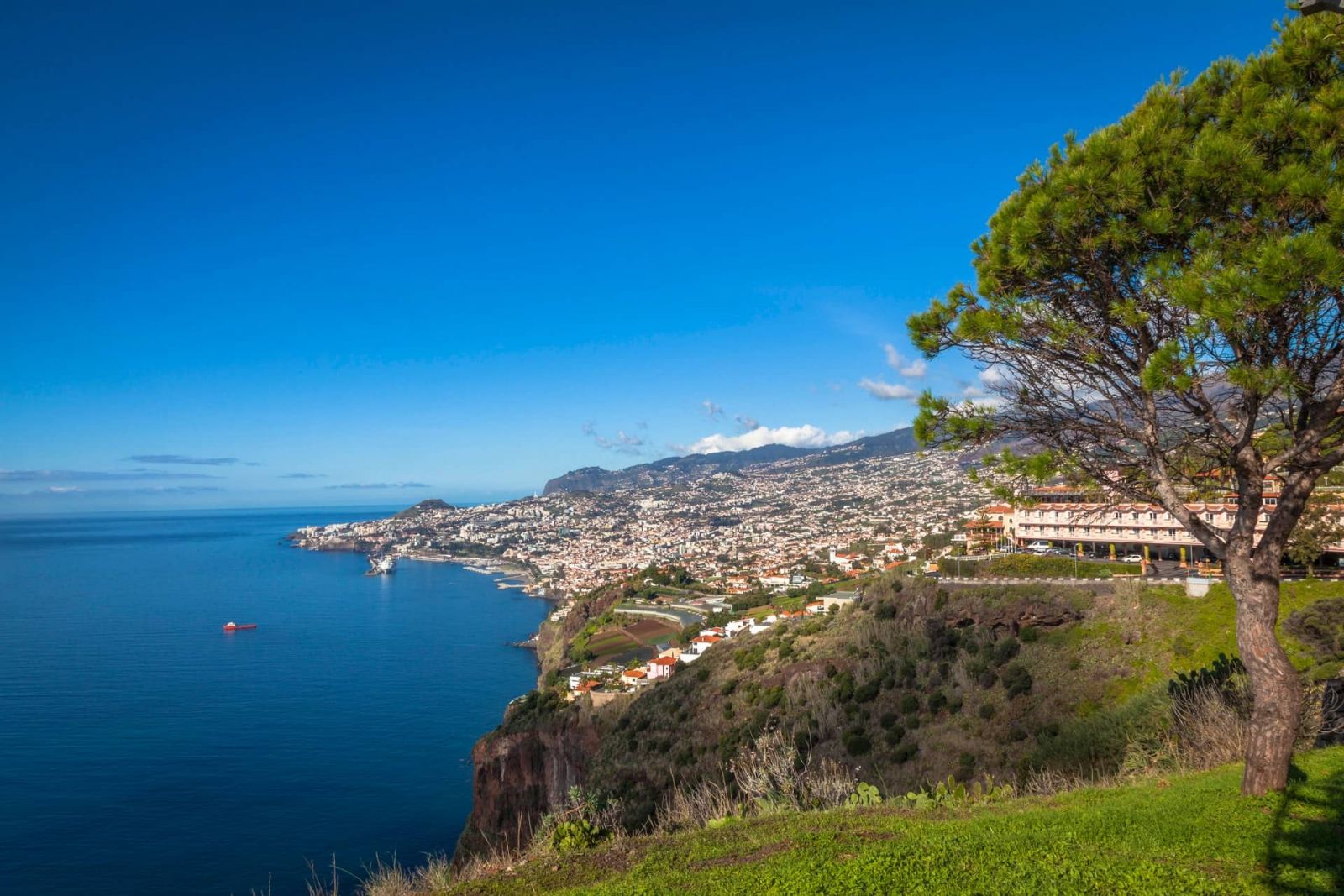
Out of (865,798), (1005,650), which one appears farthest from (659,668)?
(865,798)

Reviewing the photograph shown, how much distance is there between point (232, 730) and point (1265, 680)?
3811cm

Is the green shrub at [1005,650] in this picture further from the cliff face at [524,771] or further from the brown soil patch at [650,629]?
the brown soil patch at [650,629]

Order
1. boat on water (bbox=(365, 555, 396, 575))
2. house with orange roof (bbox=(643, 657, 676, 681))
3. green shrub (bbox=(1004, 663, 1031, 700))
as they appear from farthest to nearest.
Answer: boat on water (bbox=(365, 555, 396, 575))
house with orange roof (bbox=(643, 657, 676, 681))
green shrub (bbox=(1004, 663, 1031, 700))

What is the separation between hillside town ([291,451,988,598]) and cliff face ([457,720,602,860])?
26.7 meters

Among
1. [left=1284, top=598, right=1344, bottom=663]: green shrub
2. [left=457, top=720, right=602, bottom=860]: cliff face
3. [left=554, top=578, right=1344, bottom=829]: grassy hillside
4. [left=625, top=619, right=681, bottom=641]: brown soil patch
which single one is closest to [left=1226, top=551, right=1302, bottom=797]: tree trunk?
[left=554, top=578, right=1344, bottom=829]: grassy hillside

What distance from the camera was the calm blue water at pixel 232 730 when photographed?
840 inches

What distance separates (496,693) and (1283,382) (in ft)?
133

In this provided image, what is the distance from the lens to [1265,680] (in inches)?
179

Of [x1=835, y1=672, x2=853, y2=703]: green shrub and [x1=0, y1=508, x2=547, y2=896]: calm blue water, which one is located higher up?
[x1=835, y1=672, x2=853, y2=703]: green shrub

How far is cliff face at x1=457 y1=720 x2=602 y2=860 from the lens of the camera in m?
20.0

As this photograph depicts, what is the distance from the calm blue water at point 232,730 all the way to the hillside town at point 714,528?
2190 cm

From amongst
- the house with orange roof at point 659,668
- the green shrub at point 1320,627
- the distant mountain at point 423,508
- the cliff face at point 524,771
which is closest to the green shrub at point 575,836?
the green shrub at point 1320,627

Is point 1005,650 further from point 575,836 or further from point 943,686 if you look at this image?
point 575,836

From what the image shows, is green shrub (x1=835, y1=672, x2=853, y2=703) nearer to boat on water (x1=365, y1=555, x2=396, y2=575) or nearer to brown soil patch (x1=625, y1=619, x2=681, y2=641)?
brown soil patch (x1=625, y1=619, x2=681, y2=641)
